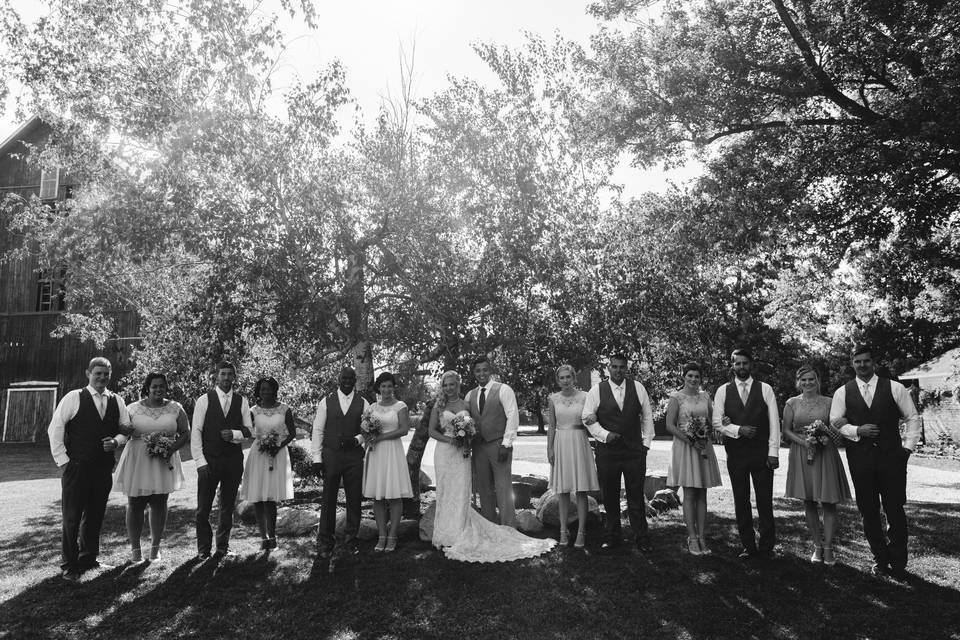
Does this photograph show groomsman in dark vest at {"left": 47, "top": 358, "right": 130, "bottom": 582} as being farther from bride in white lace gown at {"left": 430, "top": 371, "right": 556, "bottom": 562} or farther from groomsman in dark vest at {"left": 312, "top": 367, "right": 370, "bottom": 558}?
bride in white lace gown at {"left": 430, "top": 371, "right": 556, "bottom": 562}

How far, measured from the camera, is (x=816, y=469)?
6965mm

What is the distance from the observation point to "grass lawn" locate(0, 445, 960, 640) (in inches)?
212

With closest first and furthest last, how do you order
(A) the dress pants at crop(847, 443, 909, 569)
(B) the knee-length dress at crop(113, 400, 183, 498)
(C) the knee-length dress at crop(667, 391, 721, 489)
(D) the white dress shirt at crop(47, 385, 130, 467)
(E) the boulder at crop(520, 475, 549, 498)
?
(A) the dress pants at crop(847, 443, 909, 569) < (D) the white dress shirt at crop(47, 385, 130, 467) < (C) the knee-length dress at crop(667, 391, 721, 489) < (B) the knee-length dress at crop(113, 400, 183, 498) < (E) the boulder at crop(520, 475, 549, 498)

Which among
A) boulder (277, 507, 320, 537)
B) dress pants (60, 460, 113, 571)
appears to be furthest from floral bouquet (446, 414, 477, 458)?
dress pants (60, 460, 113, 571)

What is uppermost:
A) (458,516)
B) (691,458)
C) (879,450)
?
(879,450)

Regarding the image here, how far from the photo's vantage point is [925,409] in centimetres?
2350

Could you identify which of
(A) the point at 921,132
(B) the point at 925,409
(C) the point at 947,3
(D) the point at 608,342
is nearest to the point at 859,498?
(D) the point at 608,342

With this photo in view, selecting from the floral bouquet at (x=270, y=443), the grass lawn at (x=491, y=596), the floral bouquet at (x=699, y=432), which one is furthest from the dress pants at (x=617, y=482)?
the floral bouquet at (x=270, y=443)

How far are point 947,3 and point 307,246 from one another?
10742 millimetres

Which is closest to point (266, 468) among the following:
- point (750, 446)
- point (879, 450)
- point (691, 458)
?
point (691, 458)

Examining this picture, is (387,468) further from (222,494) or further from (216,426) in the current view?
(216,426)

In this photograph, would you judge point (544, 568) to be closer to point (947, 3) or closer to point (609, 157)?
point (609, 157)

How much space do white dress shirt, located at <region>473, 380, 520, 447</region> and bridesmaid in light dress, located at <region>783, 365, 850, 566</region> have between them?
300 cm

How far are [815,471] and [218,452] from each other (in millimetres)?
6530
